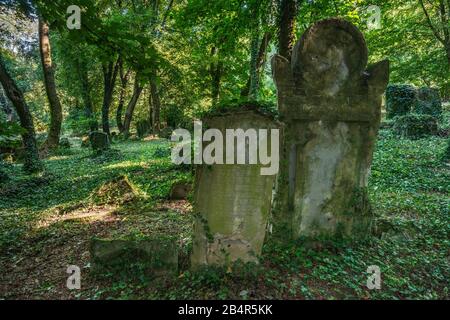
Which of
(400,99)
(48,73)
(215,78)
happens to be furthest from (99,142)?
(400,99)

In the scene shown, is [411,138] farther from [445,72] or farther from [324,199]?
[324,199]

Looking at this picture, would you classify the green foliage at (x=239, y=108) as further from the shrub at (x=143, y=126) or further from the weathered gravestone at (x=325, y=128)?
the shrub at (x=143, y=126)

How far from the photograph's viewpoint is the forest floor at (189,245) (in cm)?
381

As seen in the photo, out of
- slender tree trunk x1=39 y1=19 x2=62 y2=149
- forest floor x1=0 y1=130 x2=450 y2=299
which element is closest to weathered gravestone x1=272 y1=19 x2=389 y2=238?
forest floor x1=0 y1=130 x2=450 y2=299

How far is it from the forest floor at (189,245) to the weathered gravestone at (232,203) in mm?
229

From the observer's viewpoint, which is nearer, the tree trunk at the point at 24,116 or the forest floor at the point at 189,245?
the forest floor at the point at 189,245

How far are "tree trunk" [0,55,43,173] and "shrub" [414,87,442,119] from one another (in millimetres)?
17608

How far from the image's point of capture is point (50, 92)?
14992mm

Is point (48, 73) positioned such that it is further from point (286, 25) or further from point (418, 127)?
point (418, 127)

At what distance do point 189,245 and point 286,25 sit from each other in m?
5.77

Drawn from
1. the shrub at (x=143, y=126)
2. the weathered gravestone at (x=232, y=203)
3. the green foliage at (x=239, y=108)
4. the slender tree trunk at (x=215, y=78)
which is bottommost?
the weathered gravestone at (x=232, y=203)

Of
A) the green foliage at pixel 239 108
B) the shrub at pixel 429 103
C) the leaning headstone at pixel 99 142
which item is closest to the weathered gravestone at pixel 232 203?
the green foliage at pixel 239 108

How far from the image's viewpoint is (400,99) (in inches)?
705

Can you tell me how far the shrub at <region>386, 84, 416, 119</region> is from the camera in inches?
693
